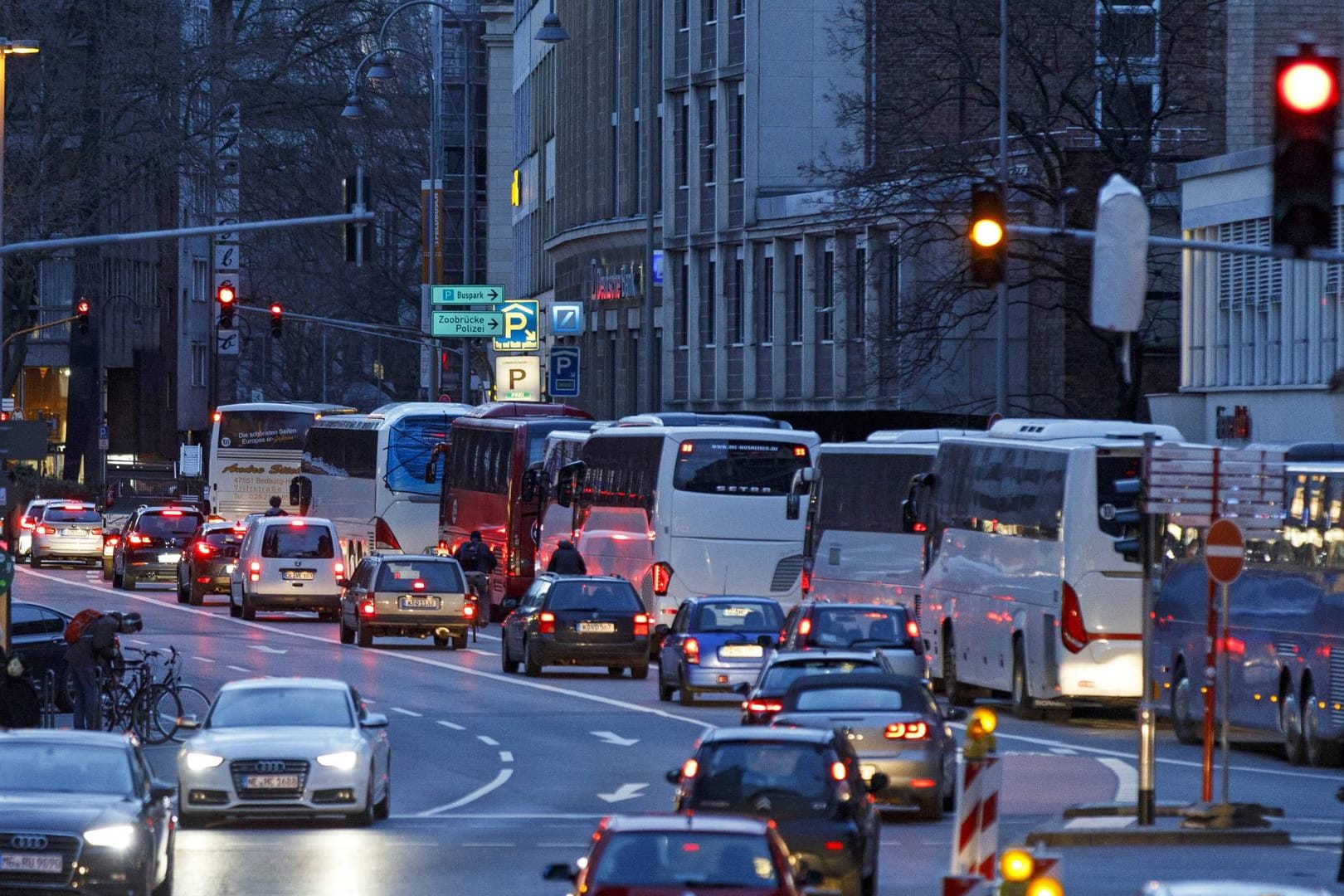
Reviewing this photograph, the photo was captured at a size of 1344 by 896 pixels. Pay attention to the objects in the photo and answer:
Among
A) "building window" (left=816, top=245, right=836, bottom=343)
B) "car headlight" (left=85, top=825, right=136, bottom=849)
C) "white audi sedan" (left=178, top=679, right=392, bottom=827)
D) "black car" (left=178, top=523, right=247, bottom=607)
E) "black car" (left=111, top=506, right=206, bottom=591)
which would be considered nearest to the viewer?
"car headlight" (left=85, top=825, right=136, bottom=849)

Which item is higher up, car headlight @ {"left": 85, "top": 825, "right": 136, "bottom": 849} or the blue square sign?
the blue square sign

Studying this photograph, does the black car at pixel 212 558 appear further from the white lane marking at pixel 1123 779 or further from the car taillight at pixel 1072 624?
the white lane marking at pixel 1123 779

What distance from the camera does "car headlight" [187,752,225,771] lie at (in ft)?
74.0

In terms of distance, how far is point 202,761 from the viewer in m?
22.6

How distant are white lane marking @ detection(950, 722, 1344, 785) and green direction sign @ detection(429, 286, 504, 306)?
3782 cm

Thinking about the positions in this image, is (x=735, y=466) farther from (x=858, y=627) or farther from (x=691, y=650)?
(x=858, y=627)

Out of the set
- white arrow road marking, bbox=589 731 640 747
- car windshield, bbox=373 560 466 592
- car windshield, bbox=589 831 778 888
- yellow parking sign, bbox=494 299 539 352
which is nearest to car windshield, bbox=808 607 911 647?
white arrow road marking, bbox=589 731 640 747

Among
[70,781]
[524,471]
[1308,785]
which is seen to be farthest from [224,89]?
[70,781]

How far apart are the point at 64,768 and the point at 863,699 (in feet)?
25.1

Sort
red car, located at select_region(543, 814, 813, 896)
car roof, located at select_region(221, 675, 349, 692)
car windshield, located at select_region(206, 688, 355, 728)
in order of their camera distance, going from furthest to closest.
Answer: car roof, located at select_region(221, 675, 349, 692), car windshield, located at select_region(206, 688, 355, 728), red car, located at select_region(543, 814, 813, 896)

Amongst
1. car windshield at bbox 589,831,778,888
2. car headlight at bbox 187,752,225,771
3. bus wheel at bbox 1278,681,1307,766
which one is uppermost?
car windshield at bbox 589,831,778,888

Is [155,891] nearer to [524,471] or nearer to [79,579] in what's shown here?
[524,471]

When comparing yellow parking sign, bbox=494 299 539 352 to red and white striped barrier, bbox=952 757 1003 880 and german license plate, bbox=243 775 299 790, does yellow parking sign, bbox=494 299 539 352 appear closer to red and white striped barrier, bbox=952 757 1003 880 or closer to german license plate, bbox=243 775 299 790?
german license plate, bbox=243 775 299 790

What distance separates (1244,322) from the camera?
49.7 meters
